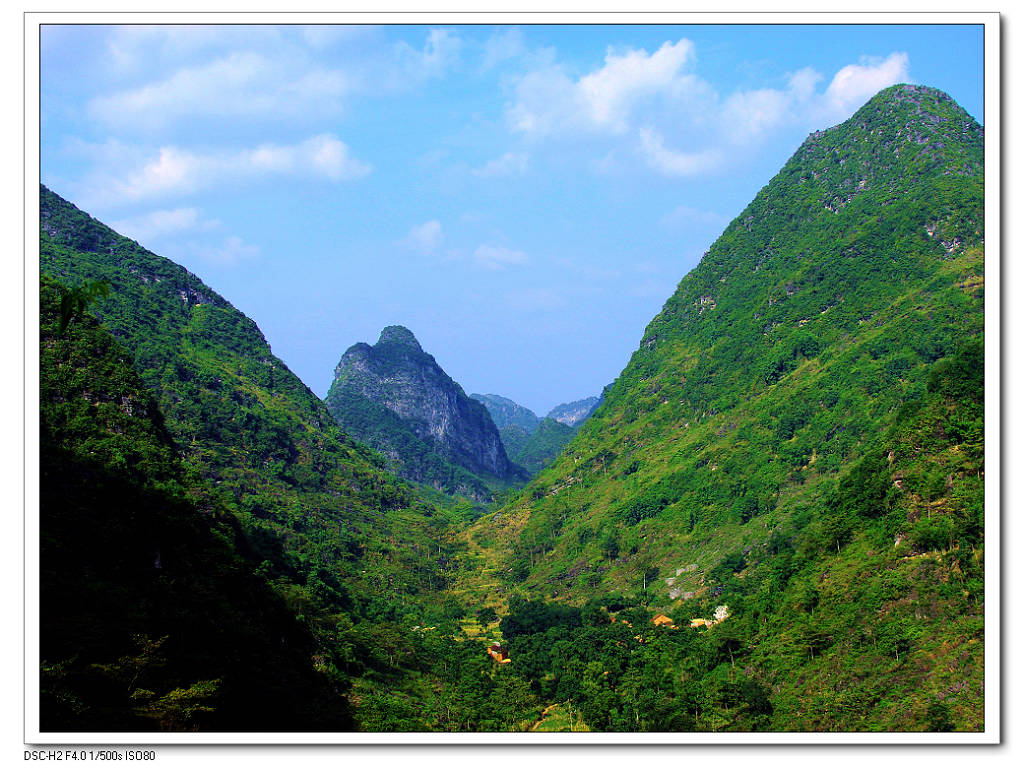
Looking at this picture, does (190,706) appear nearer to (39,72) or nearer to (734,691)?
(39,72)

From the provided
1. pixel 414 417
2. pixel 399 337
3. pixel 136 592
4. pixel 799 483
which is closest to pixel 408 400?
pixel 414 417

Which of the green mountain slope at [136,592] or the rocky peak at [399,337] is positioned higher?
the rocky peak at [399,337]

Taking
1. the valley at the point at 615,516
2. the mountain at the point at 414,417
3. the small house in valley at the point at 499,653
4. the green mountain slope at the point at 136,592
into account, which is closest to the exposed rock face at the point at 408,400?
the mountain at the point at 414,417

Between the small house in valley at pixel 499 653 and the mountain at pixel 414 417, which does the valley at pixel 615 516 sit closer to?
the small house in valley at pixel 499 653

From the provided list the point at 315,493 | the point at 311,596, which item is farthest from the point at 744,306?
the point at 311,596

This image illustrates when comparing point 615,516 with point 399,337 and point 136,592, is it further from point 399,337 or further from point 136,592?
point 399,337

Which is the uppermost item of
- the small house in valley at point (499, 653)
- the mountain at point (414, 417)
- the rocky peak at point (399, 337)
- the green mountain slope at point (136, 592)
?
the rocky peak at point (399, 337)
